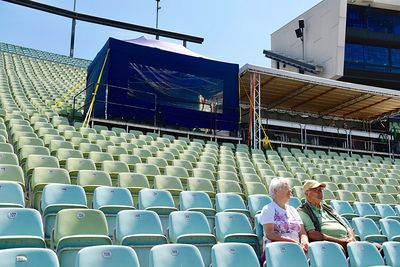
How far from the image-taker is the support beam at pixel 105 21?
29.7m

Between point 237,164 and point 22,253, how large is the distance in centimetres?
713

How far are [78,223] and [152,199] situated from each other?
4.63 ft

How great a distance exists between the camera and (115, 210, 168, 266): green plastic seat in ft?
12.8

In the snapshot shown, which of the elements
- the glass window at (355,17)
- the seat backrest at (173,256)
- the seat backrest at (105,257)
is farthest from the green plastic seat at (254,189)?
the glass window at (355,17)

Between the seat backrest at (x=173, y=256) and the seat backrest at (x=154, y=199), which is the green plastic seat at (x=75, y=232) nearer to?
the seat backrest at (x=173, y=256)

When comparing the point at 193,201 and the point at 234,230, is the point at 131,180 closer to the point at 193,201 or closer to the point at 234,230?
the point at 193,201

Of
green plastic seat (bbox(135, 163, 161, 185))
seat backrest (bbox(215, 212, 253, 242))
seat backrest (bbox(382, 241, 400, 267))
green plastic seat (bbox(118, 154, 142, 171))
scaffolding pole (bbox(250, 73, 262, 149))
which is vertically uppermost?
scaffolding pole (bbox(250, 73, 262, 149))

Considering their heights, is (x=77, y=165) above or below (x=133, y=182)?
above

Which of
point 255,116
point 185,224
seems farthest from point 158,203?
point 255,116

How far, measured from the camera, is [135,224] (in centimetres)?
420

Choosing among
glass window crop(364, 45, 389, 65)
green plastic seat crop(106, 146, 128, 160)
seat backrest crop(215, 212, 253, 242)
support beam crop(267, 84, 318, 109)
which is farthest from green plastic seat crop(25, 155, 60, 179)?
glass window crop(364, 45, 389, 65)

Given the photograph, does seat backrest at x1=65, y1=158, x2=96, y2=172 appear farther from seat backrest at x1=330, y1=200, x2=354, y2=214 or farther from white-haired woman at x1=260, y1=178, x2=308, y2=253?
seat backrest at x1=330, y1=200, x2=354, y2=214

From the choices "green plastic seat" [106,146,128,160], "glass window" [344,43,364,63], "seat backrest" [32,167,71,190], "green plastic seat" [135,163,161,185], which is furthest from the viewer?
"glass window" [344,43,364,63]

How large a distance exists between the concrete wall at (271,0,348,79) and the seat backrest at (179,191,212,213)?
20.5 metres
